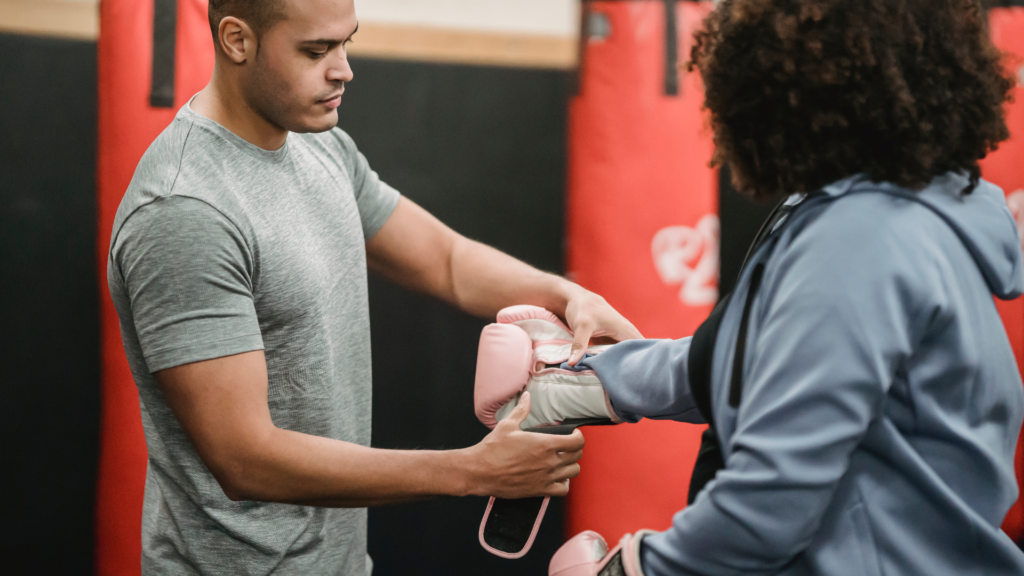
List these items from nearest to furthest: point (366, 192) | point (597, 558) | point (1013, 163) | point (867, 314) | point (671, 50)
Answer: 1. point (867, 314)
2. point (597, 558)
3. point (366, 192)
4. point (671, 50)
5. point (1013, 163)

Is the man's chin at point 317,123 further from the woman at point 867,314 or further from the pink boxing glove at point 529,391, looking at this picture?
the woman at point 867,314

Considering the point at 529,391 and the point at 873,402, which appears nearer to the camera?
the point at 873,402

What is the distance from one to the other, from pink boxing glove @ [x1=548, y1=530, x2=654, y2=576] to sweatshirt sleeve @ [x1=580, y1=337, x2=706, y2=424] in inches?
6.9

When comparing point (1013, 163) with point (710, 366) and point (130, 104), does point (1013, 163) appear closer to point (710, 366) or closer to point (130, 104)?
point (710, 366)

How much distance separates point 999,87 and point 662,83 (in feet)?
3.65

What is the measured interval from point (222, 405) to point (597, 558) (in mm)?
532

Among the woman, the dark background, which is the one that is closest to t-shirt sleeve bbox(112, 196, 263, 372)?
the woman

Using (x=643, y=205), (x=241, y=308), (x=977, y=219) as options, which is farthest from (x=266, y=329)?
(x=643, y=205)

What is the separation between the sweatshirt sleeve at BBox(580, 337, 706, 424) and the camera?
36.7 inches

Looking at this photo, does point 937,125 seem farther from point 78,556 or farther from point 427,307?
point 78,556

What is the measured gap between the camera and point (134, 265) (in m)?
0.98

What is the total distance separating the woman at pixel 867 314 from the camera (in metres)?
0.66

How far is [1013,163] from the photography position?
79.2 inches

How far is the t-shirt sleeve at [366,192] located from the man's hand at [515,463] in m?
0.57
